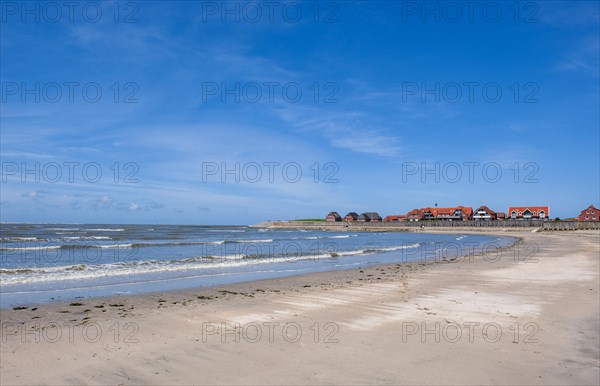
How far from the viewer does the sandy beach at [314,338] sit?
21.5 ft

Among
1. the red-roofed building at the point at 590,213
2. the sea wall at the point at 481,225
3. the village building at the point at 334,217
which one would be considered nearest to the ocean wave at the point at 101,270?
the sea wall at the point at 481,225

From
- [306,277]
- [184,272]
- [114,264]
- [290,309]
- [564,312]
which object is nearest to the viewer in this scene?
[564,312]

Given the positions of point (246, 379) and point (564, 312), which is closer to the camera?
point (246, 379)

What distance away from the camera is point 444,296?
13.4 meters

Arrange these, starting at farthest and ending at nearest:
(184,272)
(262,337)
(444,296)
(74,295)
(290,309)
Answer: (184,272) → (74,295) → (444,296) → (290,309) → (262,337)

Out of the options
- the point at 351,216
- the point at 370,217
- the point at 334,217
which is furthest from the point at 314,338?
the point at 334,217

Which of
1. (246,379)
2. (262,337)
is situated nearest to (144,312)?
(262,337)

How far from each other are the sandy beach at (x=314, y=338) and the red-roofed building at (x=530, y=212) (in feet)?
496

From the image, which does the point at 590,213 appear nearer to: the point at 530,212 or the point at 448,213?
the point at 530,212

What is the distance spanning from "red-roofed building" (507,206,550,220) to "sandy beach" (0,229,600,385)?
15111cm

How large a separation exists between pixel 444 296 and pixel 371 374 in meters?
7.63

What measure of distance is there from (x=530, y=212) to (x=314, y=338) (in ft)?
549

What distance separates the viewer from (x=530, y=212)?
508 feet

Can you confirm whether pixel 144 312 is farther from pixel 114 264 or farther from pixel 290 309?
pixel 114 264
